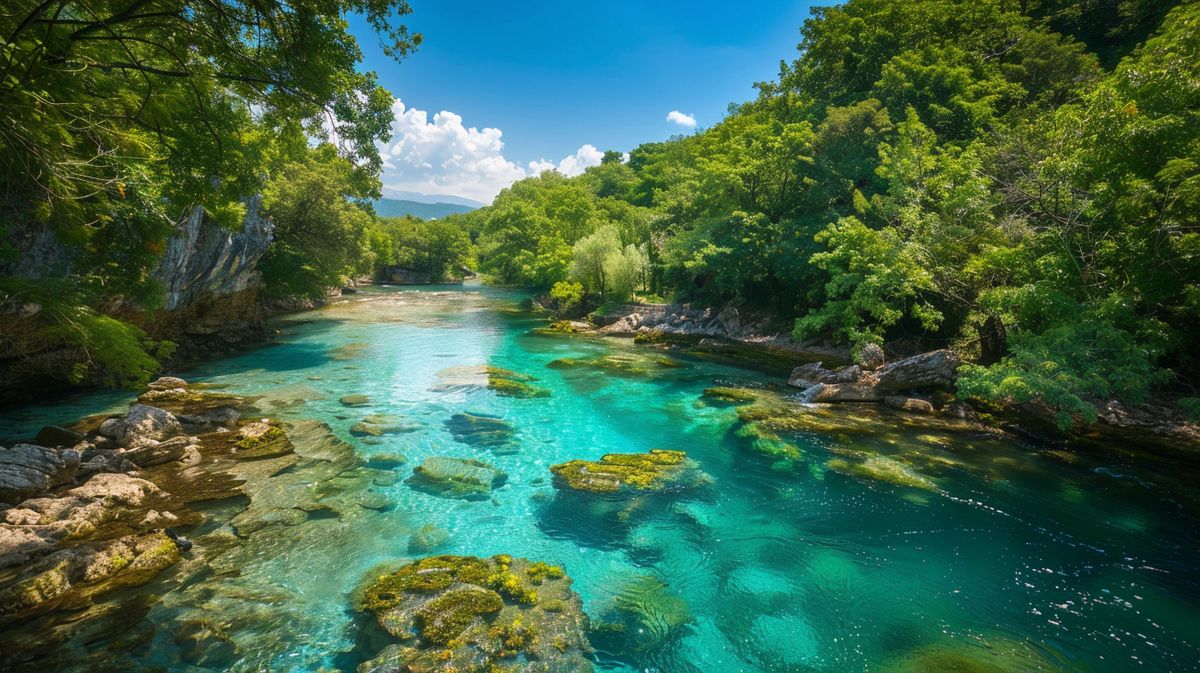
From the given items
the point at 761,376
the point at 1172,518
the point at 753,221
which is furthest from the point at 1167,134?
the point at 753,221

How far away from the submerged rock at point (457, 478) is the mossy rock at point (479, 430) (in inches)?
54.4

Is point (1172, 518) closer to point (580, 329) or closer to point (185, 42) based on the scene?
point (185, 42)

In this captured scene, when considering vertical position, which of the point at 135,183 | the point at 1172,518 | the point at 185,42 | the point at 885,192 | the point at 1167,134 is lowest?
the point at 1172,518

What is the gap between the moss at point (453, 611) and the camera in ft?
19.9

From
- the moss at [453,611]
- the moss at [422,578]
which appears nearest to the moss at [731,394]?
the moss at [422,578]

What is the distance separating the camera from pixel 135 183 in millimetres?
8695

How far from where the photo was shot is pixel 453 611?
21.2ft

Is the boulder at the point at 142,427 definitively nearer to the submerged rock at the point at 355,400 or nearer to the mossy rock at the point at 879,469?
the submerged rock at the point at 355,400

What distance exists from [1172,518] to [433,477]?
16067 mm

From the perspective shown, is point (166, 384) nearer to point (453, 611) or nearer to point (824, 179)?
point (453, 611)

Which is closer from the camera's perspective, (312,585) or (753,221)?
(312,585)

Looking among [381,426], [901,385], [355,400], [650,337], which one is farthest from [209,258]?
[901,385]

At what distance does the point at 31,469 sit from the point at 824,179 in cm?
3211

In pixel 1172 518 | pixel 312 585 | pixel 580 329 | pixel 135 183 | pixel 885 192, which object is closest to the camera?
pixel 312 585
